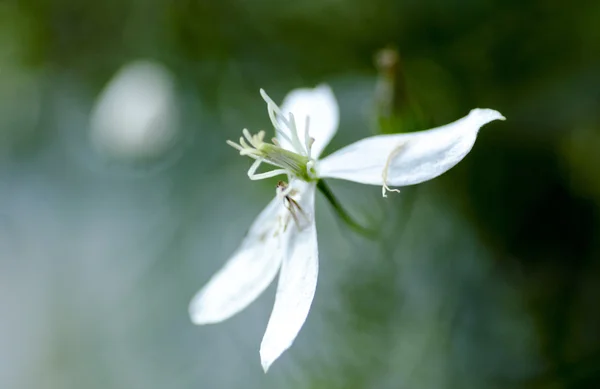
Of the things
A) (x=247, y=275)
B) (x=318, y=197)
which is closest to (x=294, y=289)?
(x=247, y=275)

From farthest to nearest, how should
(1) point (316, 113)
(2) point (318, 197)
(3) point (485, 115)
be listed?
(2) point (318, 197) < (1) point (316, 113) < (3) point (485, 115)

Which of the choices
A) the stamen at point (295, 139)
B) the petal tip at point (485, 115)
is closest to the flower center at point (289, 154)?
the stamen at point (295, 139)

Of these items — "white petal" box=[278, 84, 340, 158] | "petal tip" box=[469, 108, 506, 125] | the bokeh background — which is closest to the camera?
"petal tip" box=[469, 108, 506, 125]

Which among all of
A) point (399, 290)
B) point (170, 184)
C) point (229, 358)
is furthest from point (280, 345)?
point (170, 184)

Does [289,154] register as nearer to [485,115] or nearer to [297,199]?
[297,199]

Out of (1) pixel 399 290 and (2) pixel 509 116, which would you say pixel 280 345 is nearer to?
(1) pixel 399 290

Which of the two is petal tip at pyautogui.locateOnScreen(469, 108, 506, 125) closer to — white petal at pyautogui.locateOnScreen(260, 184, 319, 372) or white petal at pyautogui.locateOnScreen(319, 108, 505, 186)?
white petal at pyautogui.locateOnScreen(319, 108, 505, 186)

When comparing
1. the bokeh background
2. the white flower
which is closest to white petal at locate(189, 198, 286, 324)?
the white flower
